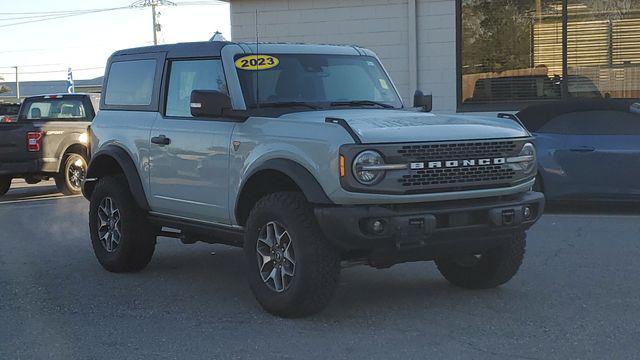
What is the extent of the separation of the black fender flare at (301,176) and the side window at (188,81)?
109 centimetres

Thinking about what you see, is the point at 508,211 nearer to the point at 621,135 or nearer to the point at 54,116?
the point at 621,135

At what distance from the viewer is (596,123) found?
34.9 feet

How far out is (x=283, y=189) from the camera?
19.1 ft

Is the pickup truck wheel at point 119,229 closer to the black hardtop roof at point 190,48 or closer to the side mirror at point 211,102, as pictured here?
the black hardtop roof at point 190,48

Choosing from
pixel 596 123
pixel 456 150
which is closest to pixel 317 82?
pixel 456 150

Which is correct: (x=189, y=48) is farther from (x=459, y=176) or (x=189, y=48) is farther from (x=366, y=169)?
(x=459, y=176)

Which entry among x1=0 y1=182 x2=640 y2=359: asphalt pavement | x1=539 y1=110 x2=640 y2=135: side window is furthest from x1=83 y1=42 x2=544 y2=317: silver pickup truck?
x1=539 y1=110 x2=640 y2=135: side window

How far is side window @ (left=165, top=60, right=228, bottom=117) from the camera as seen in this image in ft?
21.5

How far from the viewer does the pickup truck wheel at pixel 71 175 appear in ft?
48.6

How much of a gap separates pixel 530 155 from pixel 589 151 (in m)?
4.98

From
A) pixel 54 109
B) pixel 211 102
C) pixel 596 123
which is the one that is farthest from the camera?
pixel 54 109

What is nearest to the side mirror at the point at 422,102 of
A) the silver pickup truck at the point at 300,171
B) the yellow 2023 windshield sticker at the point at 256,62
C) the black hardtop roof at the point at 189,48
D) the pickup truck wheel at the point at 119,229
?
the silver pickup truck at the point at 300,171

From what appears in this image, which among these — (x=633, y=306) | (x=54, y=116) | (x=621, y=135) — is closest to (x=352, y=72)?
(x=633, y=306)

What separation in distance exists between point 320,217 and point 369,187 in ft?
1.23
